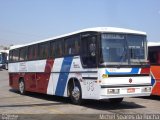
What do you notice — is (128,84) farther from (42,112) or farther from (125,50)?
(42,112)

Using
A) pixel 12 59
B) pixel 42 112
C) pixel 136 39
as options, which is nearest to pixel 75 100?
pixel 42 112

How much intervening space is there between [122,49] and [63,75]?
139 inches

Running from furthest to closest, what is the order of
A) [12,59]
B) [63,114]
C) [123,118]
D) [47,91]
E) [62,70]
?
1. [12,59]
2. [47,91]
3. [62,70]
4. [63,114]
5. [123,118]

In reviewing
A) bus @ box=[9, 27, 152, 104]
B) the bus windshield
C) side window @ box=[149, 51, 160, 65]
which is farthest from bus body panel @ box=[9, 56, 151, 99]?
side window @ box=[149, 51, 160, 65]

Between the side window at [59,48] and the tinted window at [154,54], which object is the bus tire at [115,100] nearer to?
the tinted window at [154,54]

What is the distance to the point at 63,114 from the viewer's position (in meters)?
12.7

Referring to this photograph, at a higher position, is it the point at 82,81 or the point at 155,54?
the point at 155,54

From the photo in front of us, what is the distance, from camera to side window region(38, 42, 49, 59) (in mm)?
18438

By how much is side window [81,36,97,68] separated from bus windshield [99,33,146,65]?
1.13 ft

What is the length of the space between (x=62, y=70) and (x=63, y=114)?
13.7ft

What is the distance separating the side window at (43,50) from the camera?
1844 cm

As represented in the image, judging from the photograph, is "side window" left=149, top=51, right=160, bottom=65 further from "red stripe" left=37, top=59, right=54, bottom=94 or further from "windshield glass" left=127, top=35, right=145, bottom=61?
"red stripe" left=37, top=59, right=54, bottom=94

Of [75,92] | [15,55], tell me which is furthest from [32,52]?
[75,92]

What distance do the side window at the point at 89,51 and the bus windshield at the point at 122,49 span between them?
346 millimetres
